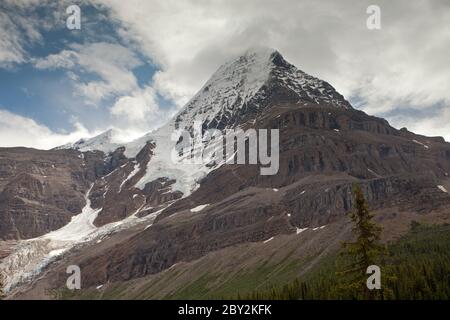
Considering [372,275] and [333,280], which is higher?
[333,280]

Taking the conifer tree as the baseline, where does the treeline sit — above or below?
above

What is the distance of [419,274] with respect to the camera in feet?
434

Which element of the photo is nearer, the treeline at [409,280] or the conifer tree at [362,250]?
the conifer tree at [362,250]

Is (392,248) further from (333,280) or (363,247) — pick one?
(363,247)

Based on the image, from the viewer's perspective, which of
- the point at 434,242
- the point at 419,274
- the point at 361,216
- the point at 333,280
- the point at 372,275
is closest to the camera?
the point at 372,275

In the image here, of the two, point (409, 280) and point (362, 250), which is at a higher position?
point (409, 280)

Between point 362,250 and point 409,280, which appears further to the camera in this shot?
point 409,280

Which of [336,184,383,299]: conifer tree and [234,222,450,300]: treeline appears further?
[234,222,450,300]: treeline

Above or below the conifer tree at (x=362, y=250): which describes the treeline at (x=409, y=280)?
above
